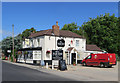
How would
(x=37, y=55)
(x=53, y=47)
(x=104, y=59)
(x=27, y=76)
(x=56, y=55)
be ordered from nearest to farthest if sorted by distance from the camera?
(x=27, y=76)
(x=56, y=55)
(x=104, y=59)
(x=37, y=55)
(x=53, y=47)

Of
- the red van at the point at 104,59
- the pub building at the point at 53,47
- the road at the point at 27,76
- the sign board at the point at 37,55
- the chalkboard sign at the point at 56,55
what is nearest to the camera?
the road at the point at 27,76

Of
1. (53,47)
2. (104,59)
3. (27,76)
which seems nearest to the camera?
(27,76)

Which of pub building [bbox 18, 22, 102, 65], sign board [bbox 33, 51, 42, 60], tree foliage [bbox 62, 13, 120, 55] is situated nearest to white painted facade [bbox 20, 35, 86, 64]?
pub building [bbox 18, 22, 102, 65]

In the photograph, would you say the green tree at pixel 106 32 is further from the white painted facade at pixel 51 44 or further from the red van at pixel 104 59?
the red van at pixel 104 59

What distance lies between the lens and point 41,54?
107 ft

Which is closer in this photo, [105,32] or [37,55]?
[37,55]

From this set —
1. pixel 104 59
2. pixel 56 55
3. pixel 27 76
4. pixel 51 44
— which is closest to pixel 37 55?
pixel 51 44

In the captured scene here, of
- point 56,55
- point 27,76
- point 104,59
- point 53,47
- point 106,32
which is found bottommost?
point 27,76

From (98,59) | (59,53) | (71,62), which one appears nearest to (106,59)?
(98,59)

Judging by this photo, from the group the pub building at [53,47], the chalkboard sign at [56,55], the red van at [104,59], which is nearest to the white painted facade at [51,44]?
the pub building at [53,47]

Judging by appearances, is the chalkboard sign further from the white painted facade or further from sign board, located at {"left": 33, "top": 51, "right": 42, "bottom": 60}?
sign board, located at {"left": 33, "top": 51, "right": 42, "bottom": 60}

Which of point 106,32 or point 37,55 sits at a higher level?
point 106,32

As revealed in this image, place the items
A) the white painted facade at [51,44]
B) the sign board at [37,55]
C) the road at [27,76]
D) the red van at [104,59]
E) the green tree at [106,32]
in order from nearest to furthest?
the road at [27,76] < the red van at [104,59] < the white painted facade at [51,44] < the sign board at [37,55] < the green tree at [106,32]

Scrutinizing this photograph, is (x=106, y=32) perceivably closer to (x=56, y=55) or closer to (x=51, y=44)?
(x=51, y=44)
